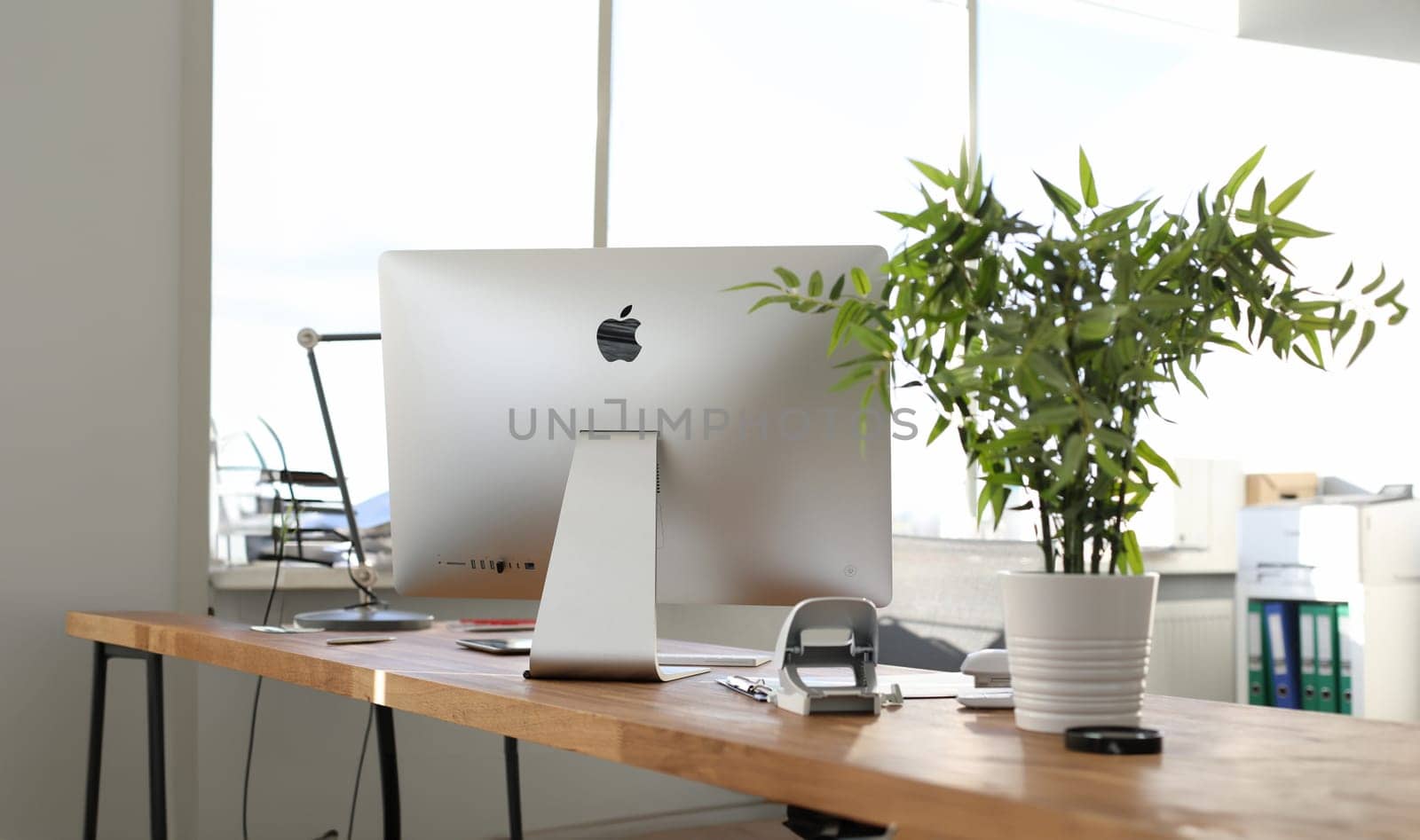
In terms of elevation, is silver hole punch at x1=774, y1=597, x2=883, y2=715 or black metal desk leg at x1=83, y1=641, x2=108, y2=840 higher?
silver hole punch at x1=774, y1=597, x2=883, y2=715

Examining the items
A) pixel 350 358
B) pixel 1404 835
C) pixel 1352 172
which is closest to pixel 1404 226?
pixel 1352 172

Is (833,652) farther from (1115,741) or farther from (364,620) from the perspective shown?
(364,620)

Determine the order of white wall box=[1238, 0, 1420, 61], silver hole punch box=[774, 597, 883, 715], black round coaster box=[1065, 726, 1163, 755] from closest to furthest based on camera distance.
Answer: black round coaster box=[1065, 726, 1163, 755] < silver hole punch box=[774, 597, 883, 715] < white wall box=[1238, 0, 1420, 61]

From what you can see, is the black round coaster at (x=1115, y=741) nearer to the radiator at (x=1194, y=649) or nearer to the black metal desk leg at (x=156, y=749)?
the black metal desk leg at (x=156, y=749)

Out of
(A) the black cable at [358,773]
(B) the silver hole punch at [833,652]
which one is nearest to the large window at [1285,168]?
(A) the black cable at [358,773]

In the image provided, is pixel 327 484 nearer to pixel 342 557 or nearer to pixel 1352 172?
pixel 342 557

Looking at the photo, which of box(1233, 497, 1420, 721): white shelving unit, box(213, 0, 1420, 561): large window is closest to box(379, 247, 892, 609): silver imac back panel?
box(213, 0, 1420, 561): large window

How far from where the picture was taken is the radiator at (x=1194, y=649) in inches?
173

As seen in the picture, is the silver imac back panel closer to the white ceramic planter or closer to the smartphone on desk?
the smartphone on desk

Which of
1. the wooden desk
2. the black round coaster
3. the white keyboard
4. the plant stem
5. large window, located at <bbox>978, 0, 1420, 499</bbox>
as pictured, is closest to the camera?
the wooden desk

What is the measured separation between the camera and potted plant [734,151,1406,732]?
1.00 meters

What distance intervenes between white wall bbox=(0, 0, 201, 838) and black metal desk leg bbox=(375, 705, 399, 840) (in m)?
0.63

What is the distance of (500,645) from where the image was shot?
179cm

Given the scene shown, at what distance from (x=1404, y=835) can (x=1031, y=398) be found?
1.35ft
